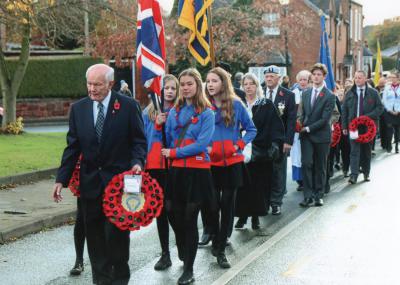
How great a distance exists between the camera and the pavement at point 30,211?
376 inches

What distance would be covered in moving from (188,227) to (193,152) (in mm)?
699

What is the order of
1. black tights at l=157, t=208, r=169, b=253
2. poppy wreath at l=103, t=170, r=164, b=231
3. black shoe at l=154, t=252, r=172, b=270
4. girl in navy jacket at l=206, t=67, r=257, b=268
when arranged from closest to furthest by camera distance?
poppy wreath at l=103, t=170, r=164, b=231
black shoe at l=154, t=252, r=172, b=270
black tights at l=157, t=208, r=169, b=253
girl in navy jacket at l=206, t=67, r=257, b=268

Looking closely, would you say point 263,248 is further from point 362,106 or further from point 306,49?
point 306,49

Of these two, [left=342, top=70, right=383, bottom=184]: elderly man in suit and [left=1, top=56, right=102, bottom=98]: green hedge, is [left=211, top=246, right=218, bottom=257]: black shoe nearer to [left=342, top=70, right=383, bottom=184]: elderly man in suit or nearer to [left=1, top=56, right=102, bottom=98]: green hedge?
[left=342, top=70, right=383, bottom=184]: elderly man in suit

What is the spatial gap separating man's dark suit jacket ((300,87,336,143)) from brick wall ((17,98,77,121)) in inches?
1110

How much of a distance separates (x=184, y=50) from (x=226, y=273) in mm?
32421

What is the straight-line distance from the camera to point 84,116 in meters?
6.29

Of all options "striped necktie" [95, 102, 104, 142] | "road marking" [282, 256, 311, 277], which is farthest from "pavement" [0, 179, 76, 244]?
"road marking" [282, 256, 311, 277]

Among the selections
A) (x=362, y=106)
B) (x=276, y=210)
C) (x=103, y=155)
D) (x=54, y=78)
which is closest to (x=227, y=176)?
(x=103, y=155)

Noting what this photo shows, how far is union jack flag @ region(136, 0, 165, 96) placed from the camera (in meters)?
8.05

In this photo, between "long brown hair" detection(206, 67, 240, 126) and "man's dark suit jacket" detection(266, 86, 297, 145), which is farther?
"man's dark suit jacket" detection(266, 86, 297, 145)

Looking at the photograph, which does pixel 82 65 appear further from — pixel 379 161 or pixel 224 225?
pixel 224 225

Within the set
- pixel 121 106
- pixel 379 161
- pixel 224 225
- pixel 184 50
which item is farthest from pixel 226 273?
pixel 184 50

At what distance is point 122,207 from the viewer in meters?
6.07
